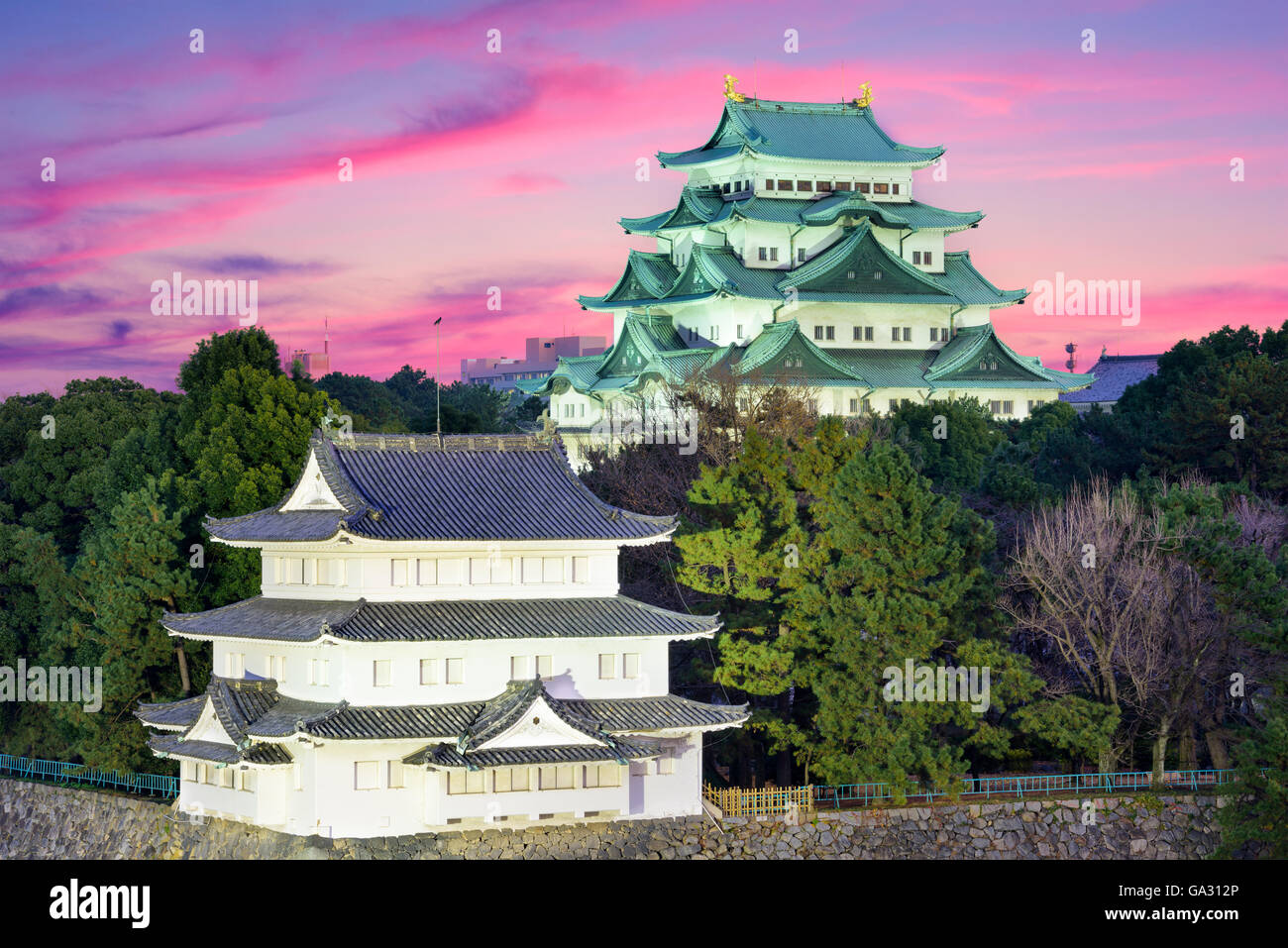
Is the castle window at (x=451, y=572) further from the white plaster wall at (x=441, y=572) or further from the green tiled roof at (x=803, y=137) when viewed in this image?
the green tiled roof at (x=803, y=137)

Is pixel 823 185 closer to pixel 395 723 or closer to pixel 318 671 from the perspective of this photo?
pixel 318 671

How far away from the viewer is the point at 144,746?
51.0 metres

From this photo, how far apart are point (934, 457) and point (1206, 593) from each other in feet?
57.0

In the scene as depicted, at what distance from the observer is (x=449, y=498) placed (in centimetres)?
4303

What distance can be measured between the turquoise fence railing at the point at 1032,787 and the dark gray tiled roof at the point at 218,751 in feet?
42.7

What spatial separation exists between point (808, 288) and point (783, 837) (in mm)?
41183

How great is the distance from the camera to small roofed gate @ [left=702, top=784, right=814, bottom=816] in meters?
43.4

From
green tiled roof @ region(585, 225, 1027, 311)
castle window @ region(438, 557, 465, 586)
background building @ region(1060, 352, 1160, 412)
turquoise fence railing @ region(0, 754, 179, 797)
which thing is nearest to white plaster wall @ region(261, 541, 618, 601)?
castle window @ region(438, 557, 465, 586)

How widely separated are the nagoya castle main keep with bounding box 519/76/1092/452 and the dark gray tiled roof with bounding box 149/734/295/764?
1385 inches

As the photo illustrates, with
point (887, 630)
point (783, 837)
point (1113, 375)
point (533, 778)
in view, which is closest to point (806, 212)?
point (1113, 375)

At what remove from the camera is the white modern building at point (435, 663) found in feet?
129

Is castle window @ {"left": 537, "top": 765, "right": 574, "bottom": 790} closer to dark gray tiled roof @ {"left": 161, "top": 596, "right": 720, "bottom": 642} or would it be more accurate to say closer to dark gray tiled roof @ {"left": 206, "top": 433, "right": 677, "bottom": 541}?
dark gray tiled roof @ {"left": 161, "top": 596, "right": 720, "bottom": 642}
